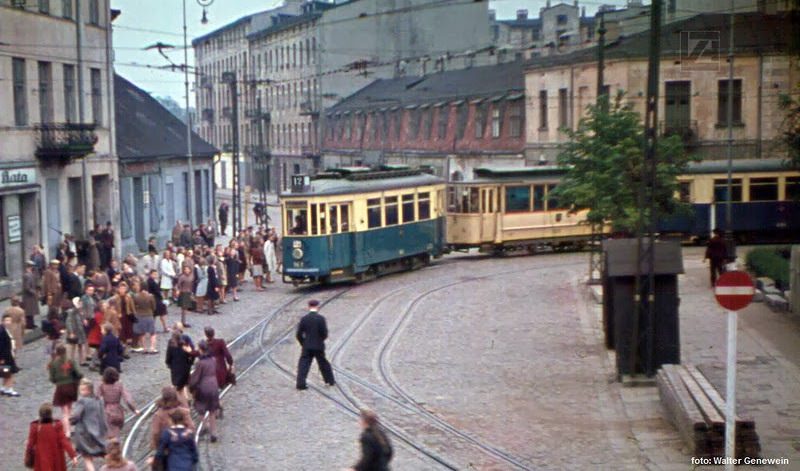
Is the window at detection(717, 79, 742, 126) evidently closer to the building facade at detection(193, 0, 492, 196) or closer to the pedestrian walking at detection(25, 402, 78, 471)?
the building facade at detection(193, 0, 492, 196)

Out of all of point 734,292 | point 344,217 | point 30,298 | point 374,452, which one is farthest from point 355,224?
point 374,452

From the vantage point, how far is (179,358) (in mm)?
17562

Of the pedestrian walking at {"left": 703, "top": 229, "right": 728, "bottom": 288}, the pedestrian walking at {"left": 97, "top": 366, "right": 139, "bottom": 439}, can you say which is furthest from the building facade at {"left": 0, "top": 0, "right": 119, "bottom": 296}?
the pedestrian walking at {"left": 703, "top": 229, "right": 728, "bottom": 288}

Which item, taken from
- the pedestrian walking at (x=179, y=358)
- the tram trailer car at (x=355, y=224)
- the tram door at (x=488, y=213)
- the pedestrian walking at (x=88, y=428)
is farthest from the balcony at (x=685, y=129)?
the pedestrian walking at (x=88, y=428)

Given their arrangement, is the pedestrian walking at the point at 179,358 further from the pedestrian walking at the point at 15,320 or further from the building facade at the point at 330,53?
the building facade at the point at 330,53

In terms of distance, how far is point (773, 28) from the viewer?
4866 centimetres

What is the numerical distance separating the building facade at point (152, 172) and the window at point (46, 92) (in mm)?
7109

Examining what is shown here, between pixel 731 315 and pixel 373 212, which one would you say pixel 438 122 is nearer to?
pixel 373 212

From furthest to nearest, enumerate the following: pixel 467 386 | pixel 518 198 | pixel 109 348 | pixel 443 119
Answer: pixel 443 119 → pixel 518 198 → pixel 467 386 → pixel 109 348

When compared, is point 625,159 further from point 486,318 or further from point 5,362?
point 5,362

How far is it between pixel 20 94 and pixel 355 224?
33.0ft

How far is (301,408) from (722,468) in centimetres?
705

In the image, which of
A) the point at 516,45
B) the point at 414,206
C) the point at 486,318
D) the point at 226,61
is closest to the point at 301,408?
the point at 486,318

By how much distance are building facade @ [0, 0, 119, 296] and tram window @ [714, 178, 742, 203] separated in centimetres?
2044
